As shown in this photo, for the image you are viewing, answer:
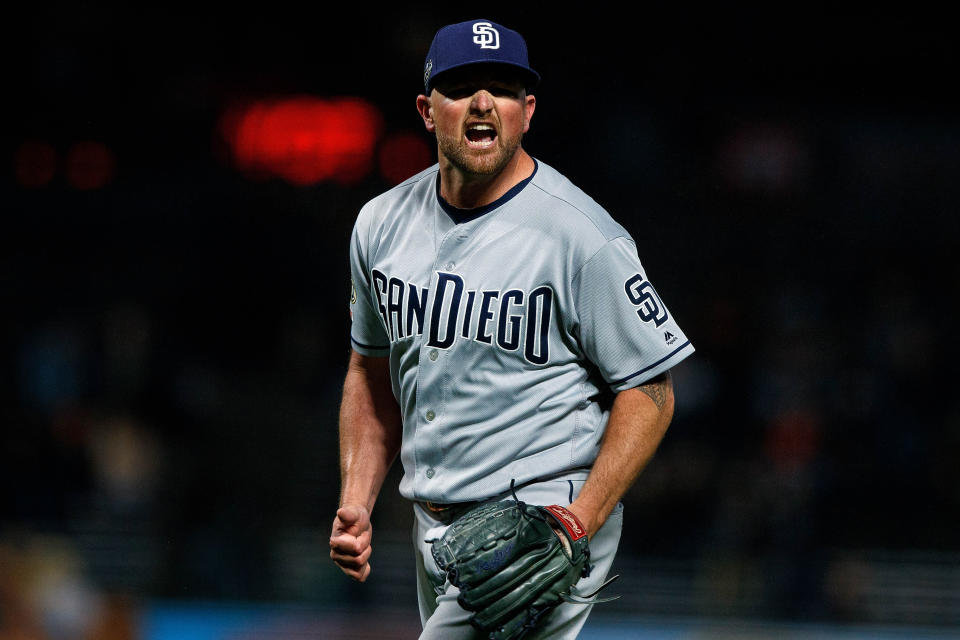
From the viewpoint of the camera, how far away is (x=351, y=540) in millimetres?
2359

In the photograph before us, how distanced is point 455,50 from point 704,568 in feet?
18.2

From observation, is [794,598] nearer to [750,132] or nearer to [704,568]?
[704,568]

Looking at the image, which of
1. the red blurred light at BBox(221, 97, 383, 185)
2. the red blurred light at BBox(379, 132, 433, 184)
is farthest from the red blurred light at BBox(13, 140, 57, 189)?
the red blurred light at BBox(379, 132, 433, 184)

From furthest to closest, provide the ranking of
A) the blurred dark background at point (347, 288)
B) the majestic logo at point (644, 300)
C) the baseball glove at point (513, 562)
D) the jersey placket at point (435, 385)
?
the blurred dark background at point (347, 288)
the jersey placket at point (435, 385)
the majestic logo at point (644, 300)
the baseball glove at point (513, 562)

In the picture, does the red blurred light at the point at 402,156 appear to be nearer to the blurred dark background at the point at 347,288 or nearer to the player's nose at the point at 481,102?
the blurred dark background at the point at 347,288

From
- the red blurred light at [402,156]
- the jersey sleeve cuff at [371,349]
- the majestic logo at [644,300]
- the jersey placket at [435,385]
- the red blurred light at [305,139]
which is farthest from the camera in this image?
the red blurred light at [305,139]

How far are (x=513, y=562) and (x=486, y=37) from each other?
98cm

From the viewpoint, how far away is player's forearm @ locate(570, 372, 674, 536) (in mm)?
2207

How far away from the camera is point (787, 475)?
7484 mm

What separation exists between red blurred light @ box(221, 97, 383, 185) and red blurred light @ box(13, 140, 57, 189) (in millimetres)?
1465

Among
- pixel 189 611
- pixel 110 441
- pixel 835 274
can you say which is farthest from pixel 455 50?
pixel 835 274

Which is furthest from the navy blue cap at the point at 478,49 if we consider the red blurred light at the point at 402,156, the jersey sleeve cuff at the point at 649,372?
the red blurred light at the point at 402,156

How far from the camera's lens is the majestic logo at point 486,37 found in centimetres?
230

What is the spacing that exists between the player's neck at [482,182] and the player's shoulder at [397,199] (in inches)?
4.1
